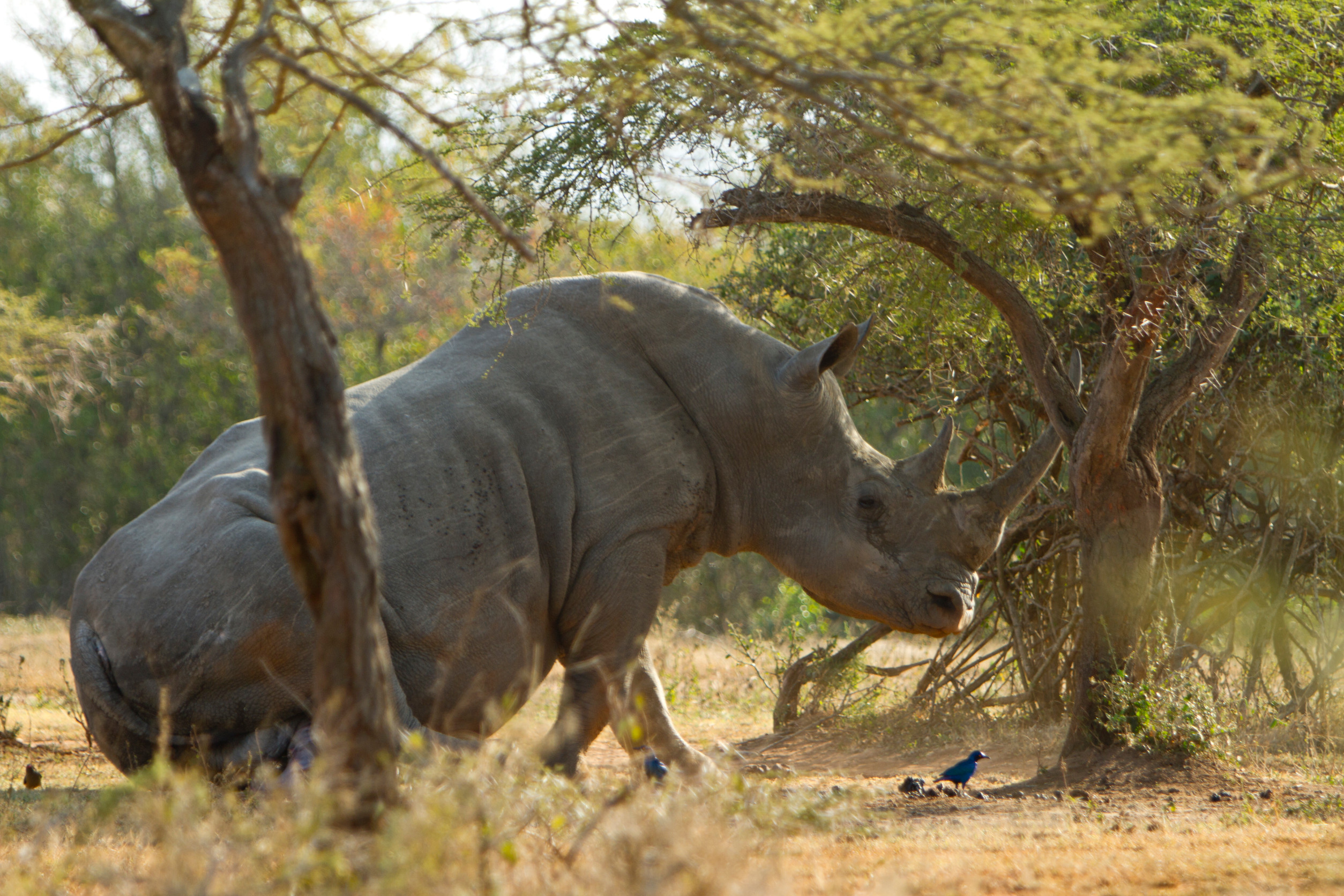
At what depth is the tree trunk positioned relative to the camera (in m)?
6.86

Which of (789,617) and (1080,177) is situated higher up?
(1080,177)

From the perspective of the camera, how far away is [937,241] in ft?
23.1

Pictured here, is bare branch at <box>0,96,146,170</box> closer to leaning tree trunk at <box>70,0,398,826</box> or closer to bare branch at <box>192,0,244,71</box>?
bare branch at <box>192,0,244,71</box>

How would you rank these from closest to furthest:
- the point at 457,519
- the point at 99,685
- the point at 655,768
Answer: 1. the point at 99,685
2. the point at 655,768
3. the point at 457,519

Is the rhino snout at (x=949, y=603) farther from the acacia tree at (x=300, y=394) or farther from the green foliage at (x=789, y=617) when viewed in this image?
the green foliage at (x=789, y=617)

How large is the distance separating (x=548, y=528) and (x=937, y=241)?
266 cm

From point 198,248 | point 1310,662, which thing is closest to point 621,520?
point 1310,662

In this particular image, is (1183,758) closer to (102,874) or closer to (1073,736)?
(1073,736)

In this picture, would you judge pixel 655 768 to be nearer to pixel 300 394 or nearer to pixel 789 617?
pixel 300 394

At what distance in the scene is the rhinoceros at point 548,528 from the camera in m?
5.40

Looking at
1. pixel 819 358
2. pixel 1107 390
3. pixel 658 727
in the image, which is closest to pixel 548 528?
pixel 658 727

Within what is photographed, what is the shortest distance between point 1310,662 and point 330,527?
25.7 ft

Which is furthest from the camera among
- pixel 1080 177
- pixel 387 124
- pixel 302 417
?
pixel 1080 177

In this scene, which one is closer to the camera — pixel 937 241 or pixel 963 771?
pixel 963 771
